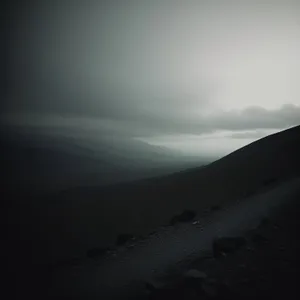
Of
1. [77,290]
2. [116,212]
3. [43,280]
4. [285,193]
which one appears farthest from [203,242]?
[116,212]

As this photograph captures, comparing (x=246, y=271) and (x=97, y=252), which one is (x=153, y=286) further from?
(x=97, y=252)

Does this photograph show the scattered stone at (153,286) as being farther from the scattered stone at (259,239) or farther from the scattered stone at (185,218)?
the scattered stone at (185,218)

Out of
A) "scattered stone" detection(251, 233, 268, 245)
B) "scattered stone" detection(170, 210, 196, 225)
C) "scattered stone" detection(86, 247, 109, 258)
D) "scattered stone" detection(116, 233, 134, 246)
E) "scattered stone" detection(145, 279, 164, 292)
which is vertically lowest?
"scattered stone" detection(86, 247, 109, 258)

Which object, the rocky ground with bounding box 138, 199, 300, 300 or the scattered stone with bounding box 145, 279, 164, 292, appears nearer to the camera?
the rocky ground with bounding box 138, 199, 300, 300

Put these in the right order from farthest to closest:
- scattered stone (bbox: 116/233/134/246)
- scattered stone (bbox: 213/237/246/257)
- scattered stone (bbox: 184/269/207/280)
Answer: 1. scattered stone (bbox: 116/233/134/246)
2. scattered stone (bbox: 213/237/246/257)
3. scattered stone (bbox: 184/269/207/280)

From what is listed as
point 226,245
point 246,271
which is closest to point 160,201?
point 226,245

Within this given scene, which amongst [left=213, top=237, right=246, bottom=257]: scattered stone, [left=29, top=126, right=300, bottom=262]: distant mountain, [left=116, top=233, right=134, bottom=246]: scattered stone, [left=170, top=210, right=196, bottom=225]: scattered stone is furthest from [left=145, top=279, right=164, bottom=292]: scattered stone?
[left=29, top=126, right=300, bottom=262]: distant mountain

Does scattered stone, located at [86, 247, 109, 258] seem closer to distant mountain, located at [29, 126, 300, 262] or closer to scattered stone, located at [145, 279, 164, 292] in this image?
distant mountain, located at [29, 126, 300, 262]

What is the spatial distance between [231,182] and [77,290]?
19.9 metres

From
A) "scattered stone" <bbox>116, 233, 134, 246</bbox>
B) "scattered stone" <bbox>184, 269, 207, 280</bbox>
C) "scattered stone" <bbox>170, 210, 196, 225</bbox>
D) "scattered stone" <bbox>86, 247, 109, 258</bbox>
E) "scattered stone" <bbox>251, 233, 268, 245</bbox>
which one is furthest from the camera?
"scattered stone" <bbox>170, 210, 196, 225</bbox>

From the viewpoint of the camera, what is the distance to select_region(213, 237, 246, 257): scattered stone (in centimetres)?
857

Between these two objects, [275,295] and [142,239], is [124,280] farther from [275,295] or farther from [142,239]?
[275,295]

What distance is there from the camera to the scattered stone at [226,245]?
8.57m

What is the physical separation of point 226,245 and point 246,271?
5.05ft
